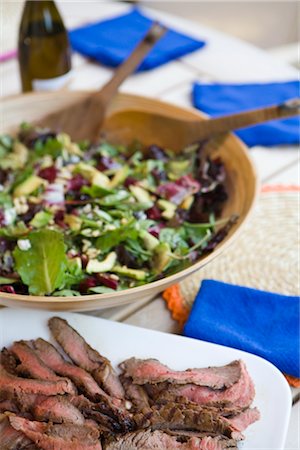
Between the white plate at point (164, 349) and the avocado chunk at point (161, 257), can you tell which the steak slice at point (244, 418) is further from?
the avocado chunk at point (161, 257)

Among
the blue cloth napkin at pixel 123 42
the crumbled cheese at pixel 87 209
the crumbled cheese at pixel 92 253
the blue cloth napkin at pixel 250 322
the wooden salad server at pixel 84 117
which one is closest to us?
the blue cloth napkin at pixel 250 322

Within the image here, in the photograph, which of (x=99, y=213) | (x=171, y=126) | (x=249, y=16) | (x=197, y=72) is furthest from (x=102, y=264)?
(x=249, y=16)

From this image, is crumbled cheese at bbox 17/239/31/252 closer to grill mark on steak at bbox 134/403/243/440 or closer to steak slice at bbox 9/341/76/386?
steak slice at bbox 9/341/76/386

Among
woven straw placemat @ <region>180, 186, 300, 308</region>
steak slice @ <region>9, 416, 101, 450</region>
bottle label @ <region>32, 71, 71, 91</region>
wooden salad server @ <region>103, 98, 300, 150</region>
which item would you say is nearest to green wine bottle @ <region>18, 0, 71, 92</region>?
bottle label @ <region>32, 71, 71, 91</region>

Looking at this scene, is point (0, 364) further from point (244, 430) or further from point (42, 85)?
point (42, 85)

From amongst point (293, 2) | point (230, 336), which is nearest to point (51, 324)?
point (230, 336)

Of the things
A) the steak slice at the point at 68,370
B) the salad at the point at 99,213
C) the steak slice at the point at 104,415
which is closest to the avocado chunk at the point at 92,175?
the salad at the point at 99,213
